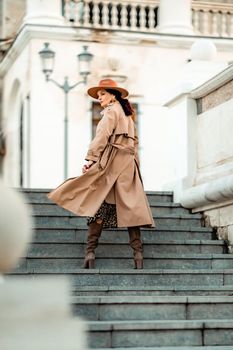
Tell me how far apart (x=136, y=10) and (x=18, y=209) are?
2247 centimetres

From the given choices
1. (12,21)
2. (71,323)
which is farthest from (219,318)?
(12,21)

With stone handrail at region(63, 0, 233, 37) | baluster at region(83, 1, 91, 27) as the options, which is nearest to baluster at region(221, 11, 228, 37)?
stone handrail at region(63, 0, 233, 37)

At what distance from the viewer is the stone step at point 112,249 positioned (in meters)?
11.2

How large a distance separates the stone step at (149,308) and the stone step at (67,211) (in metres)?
3.33

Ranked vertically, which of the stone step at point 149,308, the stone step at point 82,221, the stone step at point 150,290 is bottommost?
the stone step at point 149,308

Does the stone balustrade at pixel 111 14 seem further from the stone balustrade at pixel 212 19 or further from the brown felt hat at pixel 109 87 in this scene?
the brown felt hat at pixel 109 87

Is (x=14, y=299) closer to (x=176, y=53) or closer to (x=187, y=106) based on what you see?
(x=187, y=106)

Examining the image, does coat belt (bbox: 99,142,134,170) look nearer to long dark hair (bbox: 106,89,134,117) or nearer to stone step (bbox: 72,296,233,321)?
long dark hair (bbox: 106,89,134,117)

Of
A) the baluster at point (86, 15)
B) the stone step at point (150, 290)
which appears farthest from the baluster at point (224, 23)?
the stone step at point (150, 290)

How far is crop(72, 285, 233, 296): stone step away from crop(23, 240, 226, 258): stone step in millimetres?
1394

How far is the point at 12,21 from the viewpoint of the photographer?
28.1 meters

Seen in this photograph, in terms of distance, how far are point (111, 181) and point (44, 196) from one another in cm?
247

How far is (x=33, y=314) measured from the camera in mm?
3297

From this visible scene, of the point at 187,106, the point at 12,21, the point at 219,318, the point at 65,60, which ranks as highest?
the point at 12,21
